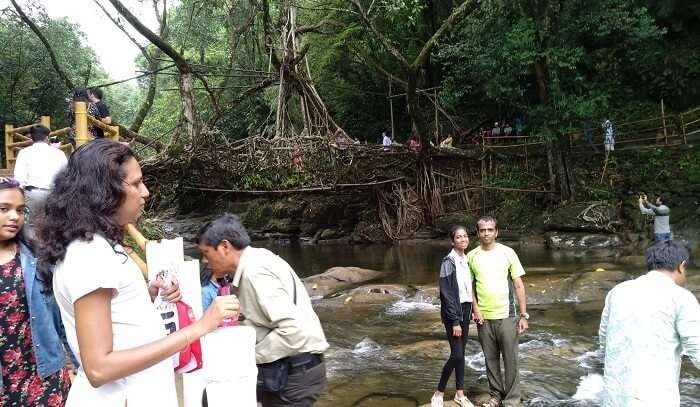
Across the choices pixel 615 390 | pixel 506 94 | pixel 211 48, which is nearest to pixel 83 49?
pixel 211 48

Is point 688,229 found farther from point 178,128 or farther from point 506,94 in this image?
point 178,128

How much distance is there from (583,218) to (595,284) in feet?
21.7

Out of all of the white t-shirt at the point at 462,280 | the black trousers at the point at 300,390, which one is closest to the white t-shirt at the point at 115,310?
the black trousers at the point at 300,390

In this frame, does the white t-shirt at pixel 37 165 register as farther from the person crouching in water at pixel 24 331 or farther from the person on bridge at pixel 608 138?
the person on bridge at pixel 608 138

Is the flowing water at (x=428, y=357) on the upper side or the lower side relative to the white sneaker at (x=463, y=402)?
lower

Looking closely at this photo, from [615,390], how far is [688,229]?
46.2ft

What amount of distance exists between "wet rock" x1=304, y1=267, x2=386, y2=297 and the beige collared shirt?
8459mm

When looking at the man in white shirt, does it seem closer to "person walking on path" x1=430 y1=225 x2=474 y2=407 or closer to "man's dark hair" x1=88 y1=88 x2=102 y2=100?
"man's dark hair" x1=88 y1=88 x2=102 y2=100

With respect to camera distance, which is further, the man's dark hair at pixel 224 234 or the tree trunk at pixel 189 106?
the tree trunk at pixel 189 106

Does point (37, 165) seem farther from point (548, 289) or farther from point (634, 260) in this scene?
point (634, 260)

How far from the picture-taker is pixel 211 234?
8.04 ft

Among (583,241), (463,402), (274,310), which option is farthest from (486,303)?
(583,241)

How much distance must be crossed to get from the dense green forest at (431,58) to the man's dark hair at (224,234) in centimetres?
1025

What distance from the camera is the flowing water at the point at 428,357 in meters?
5.48
